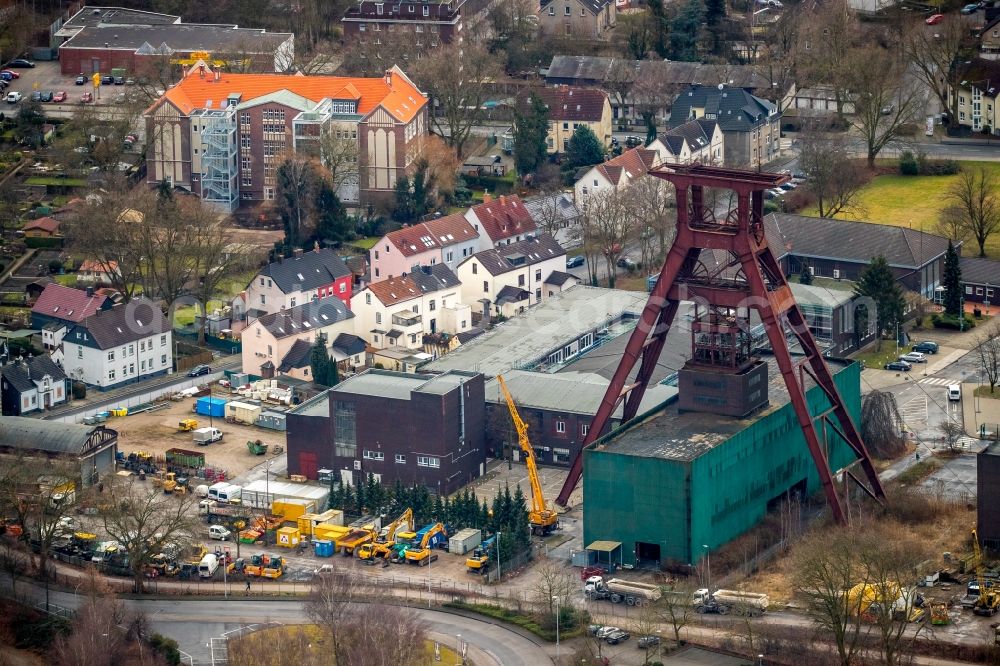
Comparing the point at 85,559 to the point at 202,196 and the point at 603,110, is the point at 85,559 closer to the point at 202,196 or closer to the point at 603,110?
the point at 202,196

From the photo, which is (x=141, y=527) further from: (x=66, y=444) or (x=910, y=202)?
(x=910, y=202)

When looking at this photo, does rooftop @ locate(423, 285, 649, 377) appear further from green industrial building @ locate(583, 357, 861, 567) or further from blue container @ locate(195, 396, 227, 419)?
green industrial building @ locate(583, 357, 861, 567)

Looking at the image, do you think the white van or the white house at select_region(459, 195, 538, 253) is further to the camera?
the white house at select_region(459, 195, 538, 253)

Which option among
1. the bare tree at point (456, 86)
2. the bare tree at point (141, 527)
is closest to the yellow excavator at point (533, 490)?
the bare tree at point (141, 527)

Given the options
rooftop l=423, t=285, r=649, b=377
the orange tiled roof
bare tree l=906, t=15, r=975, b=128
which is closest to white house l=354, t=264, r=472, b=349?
rooftop l=423, t=285, r=649, b=377

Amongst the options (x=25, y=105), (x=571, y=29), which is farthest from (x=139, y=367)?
(x=571, y=29)

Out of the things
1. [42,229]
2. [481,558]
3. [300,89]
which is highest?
[300,89]

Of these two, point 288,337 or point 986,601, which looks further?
point 288,337

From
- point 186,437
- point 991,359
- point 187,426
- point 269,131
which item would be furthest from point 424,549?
point 269,131
